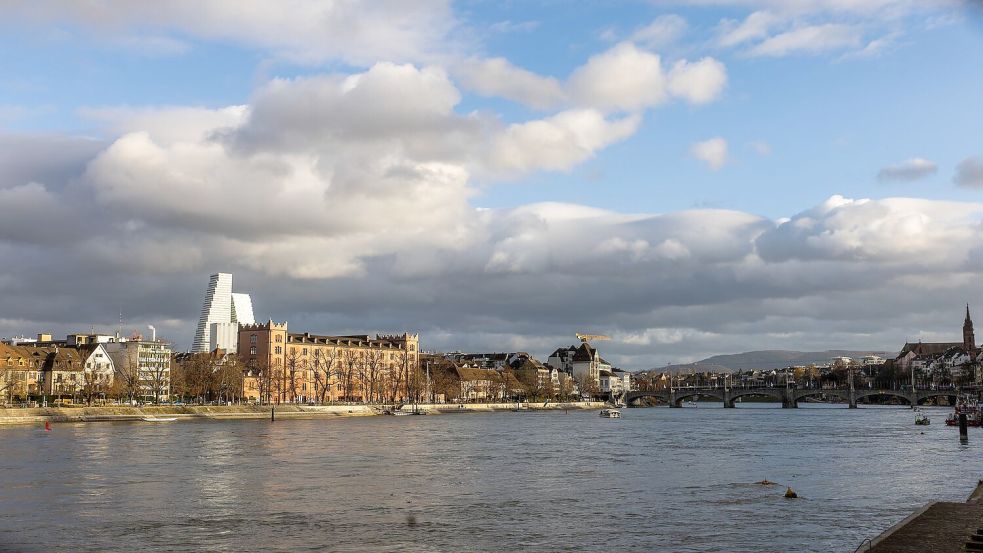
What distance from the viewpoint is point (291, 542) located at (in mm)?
38562

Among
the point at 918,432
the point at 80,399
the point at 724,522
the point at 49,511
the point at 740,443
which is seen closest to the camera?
the point at 724,522

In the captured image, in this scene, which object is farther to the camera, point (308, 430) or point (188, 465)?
point (308, 430)

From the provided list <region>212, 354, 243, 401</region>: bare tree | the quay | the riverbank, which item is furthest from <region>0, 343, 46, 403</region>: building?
the quay

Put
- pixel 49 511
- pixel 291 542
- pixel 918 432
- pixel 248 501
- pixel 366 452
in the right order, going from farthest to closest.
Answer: pixel 918 432 → pixel 366 452 → pixel 248 501 → pixel 49 511 → pixel 291 542

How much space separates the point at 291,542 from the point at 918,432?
107 meters

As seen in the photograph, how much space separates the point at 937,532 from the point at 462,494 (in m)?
27.9

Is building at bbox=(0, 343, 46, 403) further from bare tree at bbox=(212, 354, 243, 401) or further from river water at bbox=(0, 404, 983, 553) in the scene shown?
river water at bbox=(0, 404, 983, 553)

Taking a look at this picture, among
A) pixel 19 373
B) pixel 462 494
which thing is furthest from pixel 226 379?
pixel 462 494

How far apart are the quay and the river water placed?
314 centimetres

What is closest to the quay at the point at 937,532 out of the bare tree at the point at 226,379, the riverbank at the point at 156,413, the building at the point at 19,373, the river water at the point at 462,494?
the river water at the point at 462,494

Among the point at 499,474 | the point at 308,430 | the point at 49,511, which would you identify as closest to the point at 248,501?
the point at 49,511

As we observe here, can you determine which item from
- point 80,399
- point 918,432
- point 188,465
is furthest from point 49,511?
point 80,399

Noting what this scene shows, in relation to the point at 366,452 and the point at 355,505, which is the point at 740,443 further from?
the point at 355,505

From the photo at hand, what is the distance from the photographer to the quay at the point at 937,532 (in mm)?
29922
